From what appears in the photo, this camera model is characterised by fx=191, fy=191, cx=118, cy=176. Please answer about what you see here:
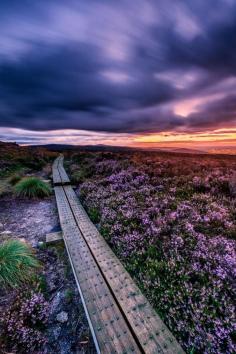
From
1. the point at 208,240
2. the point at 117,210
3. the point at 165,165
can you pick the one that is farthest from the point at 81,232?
the point at 165,165

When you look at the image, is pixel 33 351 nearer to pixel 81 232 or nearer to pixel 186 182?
pixel 81 232

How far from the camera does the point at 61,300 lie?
3.70 meters

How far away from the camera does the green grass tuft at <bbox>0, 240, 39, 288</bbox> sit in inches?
157

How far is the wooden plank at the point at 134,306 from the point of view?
257 cm

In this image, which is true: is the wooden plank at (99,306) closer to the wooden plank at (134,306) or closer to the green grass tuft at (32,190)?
the wooden plank at (134,306)

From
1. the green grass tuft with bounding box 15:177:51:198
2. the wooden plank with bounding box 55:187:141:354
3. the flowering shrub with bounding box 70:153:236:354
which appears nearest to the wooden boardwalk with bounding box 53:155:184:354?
the wooden plank with bounding box 55:187:141:354

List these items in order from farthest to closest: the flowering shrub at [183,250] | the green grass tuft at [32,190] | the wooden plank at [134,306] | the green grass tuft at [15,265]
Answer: the green grass tuft at [32,190] < the green grass tuft at [15,265] < the flowering shrub at [183,250] < the wooden plank at [134,306]

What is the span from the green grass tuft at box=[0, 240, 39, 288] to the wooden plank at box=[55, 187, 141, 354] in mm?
924

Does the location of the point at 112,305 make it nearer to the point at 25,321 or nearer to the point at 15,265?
the point at 25,321

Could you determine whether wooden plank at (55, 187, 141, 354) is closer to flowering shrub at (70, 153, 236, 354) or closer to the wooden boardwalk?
the wooden boardwalk

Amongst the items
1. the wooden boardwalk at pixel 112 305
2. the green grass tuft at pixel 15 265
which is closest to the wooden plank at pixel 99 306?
the wooden boardwalk at pixel 112 305

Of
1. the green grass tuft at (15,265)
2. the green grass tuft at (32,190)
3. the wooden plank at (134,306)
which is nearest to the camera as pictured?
the wooden plank at (134,306)

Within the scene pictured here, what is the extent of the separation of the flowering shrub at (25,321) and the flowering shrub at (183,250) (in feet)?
6.03

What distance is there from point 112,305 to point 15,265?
236 centimetres
